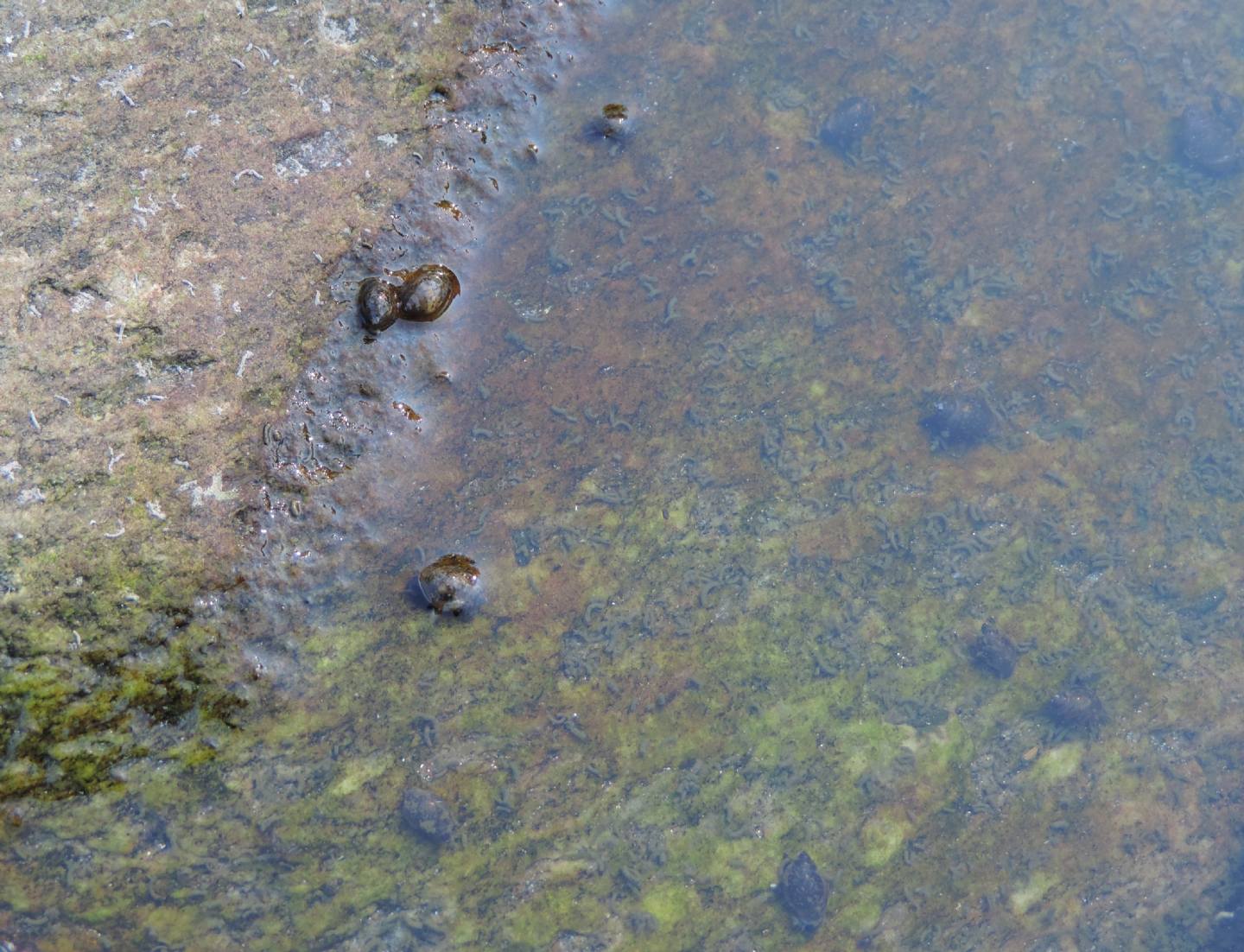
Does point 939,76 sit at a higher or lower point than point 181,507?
higher

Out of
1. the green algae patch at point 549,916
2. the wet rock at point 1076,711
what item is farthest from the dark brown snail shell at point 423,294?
the wet rock at point 1076,711

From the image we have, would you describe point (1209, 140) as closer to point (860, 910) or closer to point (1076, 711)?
point (1076, 711)

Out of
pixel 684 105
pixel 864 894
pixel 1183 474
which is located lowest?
pixel 864 894

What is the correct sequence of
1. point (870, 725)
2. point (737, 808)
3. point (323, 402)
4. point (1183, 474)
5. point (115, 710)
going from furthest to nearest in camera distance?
1. point (1183, 474)
2. point (870, 725)
3. point (737, 808)
4. point (323, 402)
5. point (115, 710)

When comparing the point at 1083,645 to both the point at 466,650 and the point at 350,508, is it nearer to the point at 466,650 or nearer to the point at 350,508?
the point at 466,650

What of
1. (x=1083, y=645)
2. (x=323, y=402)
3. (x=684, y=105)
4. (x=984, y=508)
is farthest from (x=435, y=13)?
(x=1083, y=645)

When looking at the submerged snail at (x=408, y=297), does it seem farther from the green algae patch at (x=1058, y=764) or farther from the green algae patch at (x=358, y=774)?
the green algae patch at (x=1058, y=764)

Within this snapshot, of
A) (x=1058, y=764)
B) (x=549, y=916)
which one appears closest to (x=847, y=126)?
(x=1058, y=764)
